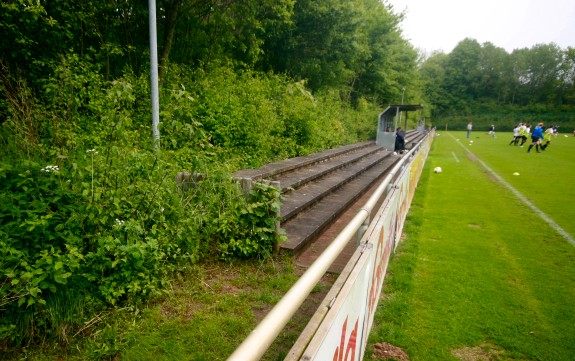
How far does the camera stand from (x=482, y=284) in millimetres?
4422

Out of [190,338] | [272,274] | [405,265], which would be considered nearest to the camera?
[190,338]

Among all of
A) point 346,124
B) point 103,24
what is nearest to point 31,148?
point 103,24

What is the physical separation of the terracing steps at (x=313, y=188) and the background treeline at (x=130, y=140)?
0.69 metres

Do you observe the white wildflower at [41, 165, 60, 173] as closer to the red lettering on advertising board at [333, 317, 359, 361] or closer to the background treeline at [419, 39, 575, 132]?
the red lettering on advertising board at [333, 317, 359, 361]

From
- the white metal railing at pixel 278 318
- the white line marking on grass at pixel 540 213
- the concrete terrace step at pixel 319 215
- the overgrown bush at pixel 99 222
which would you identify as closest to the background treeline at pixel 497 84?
the white line marking on grass at pixel 540 213

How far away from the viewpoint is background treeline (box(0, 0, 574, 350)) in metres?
2.67

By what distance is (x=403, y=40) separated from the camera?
133 feet

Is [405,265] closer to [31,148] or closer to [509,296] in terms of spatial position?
[509,296]

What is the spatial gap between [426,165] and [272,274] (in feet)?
48.7

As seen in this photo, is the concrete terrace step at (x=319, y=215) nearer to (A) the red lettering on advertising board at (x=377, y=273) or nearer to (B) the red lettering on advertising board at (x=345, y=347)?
(A) the red lettering on advertising board at (x=377, y=273)

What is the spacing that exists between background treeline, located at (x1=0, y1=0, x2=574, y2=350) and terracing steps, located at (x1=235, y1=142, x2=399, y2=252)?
69 centimetres

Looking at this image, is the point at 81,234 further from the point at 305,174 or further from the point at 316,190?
the point at 305,174

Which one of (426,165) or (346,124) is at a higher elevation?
(346,124)

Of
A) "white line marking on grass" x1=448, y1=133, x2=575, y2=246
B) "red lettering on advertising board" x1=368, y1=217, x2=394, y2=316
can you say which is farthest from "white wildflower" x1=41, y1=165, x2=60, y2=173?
"white line marking on grass" x1=448, y1=133, x2=575, y2=246
